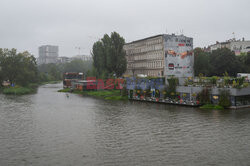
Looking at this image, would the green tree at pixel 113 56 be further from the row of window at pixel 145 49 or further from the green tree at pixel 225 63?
the green tree at pixel 225 63

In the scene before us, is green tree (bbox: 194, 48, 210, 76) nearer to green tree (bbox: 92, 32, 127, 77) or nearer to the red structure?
green tree (bbox: 92, 32, 127, 77)

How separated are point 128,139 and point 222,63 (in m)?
76.8

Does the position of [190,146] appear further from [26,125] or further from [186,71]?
[186,71]

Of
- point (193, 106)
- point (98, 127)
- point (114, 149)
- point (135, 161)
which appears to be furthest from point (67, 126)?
point (193, 106)

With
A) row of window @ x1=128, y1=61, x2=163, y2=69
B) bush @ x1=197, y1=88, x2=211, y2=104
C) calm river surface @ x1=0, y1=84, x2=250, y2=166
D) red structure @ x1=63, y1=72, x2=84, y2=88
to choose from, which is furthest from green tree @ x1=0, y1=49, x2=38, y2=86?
bush @ x1=197, y1=88, x2=211, y2=104

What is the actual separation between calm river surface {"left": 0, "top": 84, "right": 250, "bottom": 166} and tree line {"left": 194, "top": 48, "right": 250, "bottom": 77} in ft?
186

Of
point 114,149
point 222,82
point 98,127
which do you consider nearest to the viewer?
point 114,149

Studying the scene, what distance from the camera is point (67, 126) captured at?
34.9 metres

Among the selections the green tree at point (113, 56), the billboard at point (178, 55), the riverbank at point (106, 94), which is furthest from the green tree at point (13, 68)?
the billboard at point (178, 55)

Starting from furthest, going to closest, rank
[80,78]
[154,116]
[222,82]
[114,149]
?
[80,78] < [222,82] < [154,116] < [114,149]

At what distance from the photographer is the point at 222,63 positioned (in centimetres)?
9525

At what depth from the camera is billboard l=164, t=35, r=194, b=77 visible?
63469mm

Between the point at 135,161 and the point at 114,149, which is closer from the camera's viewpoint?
the point at 135,161

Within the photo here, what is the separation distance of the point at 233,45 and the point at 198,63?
52129 millimetres
